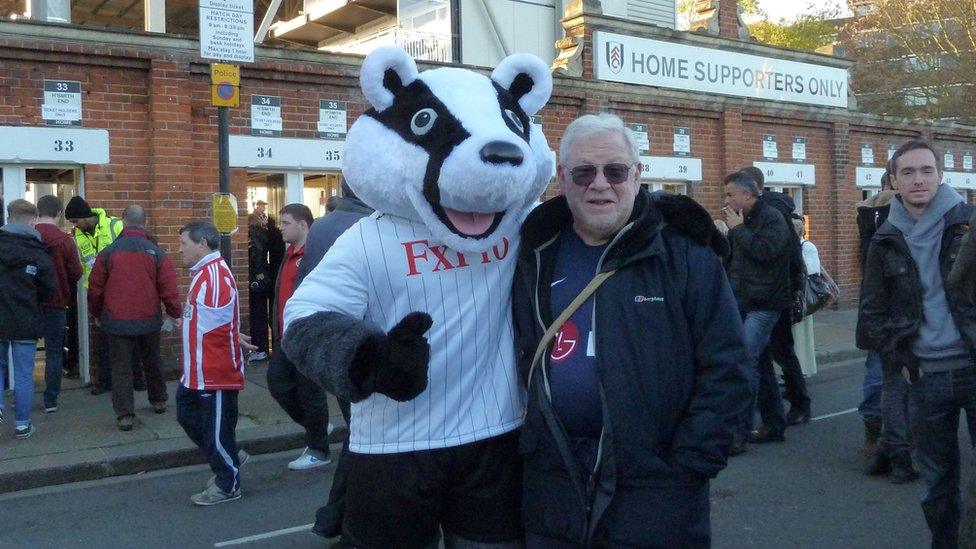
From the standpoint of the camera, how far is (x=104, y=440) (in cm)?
723

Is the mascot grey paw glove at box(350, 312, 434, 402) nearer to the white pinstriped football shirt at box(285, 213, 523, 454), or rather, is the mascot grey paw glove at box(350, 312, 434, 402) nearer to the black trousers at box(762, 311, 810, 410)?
the white pinstriped football shirt at box(285, 213, 523, 454)

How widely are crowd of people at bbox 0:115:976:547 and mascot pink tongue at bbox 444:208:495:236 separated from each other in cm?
12

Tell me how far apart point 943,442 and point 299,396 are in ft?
12.4

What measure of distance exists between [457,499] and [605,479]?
0.44 meters

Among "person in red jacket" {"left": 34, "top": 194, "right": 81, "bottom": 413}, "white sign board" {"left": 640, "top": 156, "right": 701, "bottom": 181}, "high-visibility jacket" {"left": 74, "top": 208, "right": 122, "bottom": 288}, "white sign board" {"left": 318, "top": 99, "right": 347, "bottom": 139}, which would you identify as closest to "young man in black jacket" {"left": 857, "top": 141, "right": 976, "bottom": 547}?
"person in red jacket" {"left": 34, "top": 194, "right": 81, "bottom": 413}

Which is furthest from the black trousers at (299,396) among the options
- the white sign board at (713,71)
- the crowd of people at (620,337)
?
the white sign board at (713,71)

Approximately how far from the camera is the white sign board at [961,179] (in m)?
18.6

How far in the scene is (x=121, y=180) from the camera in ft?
30.5

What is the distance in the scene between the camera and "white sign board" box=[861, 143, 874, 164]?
55.0 ft

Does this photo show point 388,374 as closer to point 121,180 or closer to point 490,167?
point 490,167

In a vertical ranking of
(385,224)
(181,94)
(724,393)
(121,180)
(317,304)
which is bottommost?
(724,393)

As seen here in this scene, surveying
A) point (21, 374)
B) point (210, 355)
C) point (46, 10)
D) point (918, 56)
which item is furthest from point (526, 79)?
point (918, 56)

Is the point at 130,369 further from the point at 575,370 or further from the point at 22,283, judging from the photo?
the point at 575,370

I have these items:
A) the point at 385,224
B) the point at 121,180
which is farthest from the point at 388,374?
the point at 121,180
